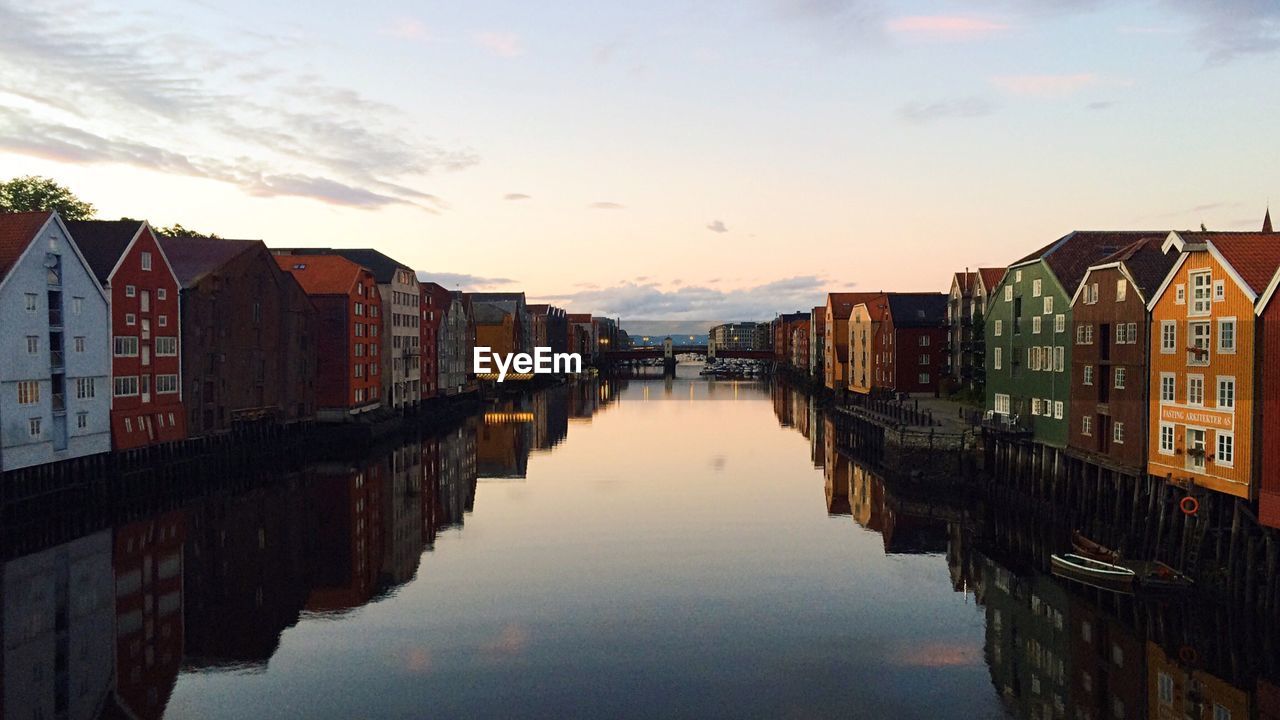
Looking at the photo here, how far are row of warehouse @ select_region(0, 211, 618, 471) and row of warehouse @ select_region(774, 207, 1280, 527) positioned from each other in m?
53.0

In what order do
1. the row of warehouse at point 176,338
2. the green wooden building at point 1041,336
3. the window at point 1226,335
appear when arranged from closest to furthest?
1. the window at point 1226,335
2. the row of warehouse at point 176,338
3. the green wooden building at point 1041,336

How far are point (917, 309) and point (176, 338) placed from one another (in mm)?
77533

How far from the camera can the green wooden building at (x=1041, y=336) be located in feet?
162

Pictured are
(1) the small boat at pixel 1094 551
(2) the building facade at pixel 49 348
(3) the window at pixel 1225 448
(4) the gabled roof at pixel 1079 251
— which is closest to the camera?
(3) the window at pixel 1225 448

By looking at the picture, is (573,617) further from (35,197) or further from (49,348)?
(35,197)

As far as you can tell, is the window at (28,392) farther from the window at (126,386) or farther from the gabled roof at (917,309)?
the gabled roof at (917,309)

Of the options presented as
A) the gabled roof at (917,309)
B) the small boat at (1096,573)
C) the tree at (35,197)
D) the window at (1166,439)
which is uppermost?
the tree at (35,197)

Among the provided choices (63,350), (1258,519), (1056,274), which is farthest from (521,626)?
(1056,274)

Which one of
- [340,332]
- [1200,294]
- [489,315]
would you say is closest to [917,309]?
[340,332]

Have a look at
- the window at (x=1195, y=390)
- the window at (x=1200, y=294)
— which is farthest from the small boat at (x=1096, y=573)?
the window at (x=1200, y=294)

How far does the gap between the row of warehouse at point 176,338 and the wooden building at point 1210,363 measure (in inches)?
2110

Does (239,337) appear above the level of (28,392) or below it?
above

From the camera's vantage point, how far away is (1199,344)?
35.5m

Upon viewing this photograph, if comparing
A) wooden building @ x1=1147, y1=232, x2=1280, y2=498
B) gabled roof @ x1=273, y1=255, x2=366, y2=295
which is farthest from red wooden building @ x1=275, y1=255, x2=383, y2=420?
wooden building @ x1=1147, y1=232, x2=1280, y2=498
